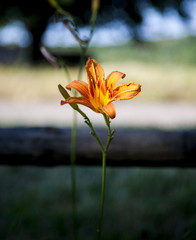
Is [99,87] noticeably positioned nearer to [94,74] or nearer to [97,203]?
[94,74]

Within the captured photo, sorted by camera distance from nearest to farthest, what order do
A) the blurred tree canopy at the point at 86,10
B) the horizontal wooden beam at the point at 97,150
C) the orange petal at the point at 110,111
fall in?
1. the orange petal at the point at 110,111
2. the horizontal wooden beam at the point at 97,150
3. the blurred tree canopy at the point at 86,10

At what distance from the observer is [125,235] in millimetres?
1316

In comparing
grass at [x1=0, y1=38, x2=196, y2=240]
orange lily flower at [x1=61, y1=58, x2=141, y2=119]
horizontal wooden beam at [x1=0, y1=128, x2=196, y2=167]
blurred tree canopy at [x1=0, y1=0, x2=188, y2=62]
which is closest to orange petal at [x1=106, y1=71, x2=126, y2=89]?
orange lily flower at [x1=61, y1=58, x2=141, y2=119]

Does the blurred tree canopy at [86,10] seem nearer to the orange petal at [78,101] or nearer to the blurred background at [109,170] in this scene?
the blurred background at [109,170]

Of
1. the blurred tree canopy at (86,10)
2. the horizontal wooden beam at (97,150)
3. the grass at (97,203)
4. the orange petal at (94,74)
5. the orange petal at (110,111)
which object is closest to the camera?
the orange petal at (110,111)

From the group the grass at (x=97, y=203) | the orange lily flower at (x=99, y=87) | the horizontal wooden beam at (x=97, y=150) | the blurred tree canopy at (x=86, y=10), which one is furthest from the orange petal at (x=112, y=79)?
the blurred tree canopy at (x=86, y=10)

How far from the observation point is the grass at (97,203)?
4.49ft

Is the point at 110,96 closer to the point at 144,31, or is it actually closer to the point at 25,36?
the point at 144,31

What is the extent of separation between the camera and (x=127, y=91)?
1.84 feet

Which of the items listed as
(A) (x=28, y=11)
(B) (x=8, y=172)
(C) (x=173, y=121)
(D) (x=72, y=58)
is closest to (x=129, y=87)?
(B) (x=8, y=172)

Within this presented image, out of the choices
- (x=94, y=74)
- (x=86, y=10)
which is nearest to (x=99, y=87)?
(x=94, y=74)

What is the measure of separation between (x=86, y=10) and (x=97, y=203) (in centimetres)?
869

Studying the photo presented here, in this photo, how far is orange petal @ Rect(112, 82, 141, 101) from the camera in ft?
1.81

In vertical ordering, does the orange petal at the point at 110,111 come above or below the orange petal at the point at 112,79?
below
